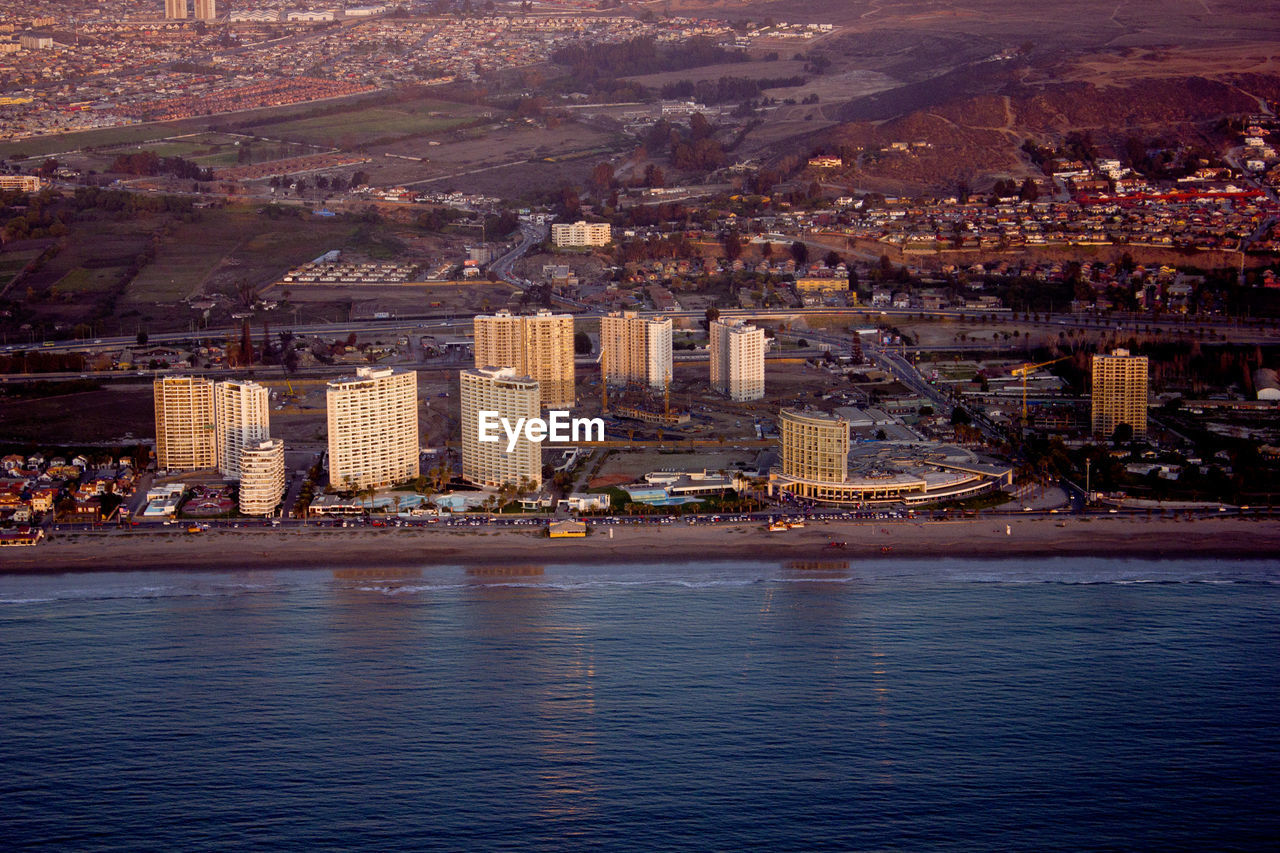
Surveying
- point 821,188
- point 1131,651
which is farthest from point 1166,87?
point 1131,651

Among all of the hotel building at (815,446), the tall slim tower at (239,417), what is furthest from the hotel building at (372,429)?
the hotel building at (815,446)

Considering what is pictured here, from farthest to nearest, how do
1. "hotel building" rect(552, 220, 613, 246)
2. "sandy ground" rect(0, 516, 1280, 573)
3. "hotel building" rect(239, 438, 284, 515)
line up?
"hotel building" rect(552, 220, 613, 246), "hotel building" rect(239, 438, 284, 515), "sandy ground" rect(0, 516, 1280, 573)

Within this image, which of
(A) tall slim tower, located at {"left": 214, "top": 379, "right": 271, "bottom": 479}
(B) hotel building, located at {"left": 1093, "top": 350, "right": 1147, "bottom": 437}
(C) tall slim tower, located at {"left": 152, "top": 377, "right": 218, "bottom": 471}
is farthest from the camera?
(B) hotel building, located at {"left": 1093, "top": 350, "right": 1147, "bottom": 437}

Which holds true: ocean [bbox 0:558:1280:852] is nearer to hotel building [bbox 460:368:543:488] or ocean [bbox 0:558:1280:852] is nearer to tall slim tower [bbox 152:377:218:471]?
hotel building [bbox 460:368:543:488]

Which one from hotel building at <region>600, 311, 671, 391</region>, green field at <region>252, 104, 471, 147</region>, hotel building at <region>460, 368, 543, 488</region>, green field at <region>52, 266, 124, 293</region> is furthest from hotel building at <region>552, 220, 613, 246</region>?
hotel building at <region>460, 368, 543, 488</region>

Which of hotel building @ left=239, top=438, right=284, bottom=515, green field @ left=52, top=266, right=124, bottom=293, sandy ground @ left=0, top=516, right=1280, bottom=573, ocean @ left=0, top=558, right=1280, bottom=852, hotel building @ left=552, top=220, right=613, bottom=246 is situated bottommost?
ocean @ left=0, top=558, right=1280, bottom=852

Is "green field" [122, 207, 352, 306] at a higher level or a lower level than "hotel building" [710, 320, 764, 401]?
higher

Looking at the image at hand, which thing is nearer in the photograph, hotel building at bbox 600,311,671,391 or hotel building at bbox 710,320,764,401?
hotel building at bbox 710,320,764,401
